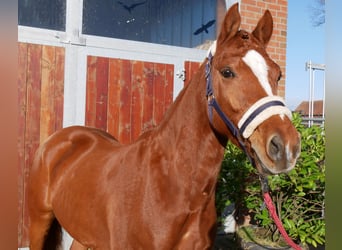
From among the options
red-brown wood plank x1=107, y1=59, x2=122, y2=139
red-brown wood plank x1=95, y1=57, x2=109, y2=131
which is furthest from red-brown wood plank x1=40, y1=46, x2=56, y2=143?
red-brown wood plank x1=107, y1=59, x2=122, y2=139

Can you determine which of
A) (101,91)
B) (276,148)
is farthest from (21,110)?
(276,148)

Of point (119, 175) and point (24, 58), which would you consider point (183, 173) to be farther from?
point (24, 58)

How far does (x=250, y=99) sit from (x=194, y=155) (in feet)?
1.57

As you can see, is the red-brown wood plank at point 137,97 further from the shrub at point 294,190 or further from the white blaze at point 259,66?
the white blaze at point 259,66

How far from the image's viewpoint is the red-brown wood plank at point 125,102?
418cm

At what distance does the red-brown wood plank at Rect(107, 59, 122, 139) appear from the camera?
4.12 metres

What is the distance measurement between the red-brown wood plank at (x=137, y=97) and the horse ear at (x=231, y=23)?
2.51 meters

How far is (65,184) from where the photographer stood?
9.03 feet

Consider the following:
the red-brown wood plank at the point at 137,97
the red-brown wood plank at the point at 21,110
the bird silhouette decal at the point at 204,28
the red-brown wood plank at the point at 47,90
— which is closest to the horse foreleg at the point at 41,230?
the red-brown wood plank at the point at 21,110

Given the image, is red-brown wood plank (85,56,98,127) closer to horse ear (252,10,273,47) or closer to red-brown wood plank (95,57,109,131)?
red-brown wood plank (95,57,109,131)

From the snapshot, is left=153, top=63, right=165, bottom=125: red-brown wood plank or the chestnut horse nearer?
the chestnut horse

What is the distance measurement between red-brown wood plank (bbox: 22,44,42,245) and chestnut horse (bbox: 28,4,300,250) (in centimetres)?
153

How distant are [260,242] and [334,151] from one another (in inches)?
127

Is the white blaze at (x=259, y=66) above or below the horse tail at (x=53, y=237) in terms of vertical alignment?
above
